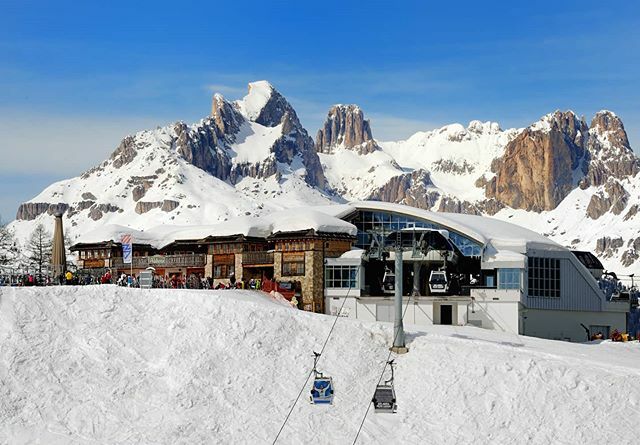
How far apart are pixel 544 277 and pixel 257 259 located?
22556 mm

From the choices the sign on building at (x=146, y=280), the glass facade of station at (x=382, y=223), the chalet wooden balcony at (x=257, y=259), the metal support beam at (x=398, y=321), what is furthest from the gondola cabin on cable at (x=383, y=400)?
the glass facade of station at (x=382, y=223)

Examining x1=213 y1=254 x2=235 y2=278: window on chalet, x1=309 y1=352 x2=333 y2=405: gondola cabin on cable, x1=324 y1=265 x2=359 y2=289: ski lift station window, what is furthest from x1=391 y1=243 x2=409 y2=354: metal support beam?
x1=213 y1=254 x2=235 y2=278: window on chalet

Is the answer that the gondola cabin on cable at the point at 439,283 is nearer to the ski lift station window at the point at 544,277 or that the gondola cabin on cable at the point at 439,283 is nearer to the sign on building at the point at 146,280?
the ski lift station window at the point at 544,277

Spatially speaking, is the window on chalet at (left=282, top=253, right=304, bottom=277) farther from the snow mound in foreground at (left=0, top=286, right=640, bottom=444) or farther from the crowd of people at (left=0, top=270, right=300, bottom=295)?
the snow mound in foreground at (left=0, top=286, right=640, bottom=444)

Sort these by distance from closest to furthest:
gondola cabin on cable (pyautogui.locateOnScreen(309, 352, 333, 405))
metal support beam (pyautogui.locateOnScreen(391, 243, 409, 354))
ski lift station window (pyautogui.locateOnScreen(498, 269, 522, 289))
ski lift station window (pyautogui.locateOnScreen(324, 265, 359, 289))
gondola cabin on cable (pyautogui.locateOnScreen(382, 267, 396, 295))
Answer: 1. gondola cabin on cable (pyautogui.locateOnScreen(309, 352, 333, 405))
2. metal support beam (pyautogui.locateOnScreen(391, 243, 409, 354))
3. gondola cabin on cable (pyautogui.locateOnScreen(382, 267, 396, 295))
4. ski lift station window (pyautogui.locateOnScreen(324, 265, 359, 289))
5. ski lift station window (pyautogui.locateOnScreen(498, 269, 522, 289))

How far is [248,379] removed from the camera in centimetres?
4756

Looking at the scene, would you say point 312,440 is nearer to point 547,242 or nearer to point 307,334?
point 307,334

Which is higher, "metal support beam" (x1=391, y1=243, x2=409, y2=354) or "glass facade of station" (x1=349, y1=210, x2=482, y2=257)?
"glass facade of station" (x1=349, y1=210, x2=482, y2=257)

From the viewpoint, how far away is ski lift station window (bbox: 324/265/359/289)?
7656 cm

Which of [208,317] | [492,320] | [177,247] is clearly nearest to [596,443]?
[208,317]

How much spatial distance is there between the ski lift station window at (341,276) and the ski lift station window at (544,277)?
534 inches

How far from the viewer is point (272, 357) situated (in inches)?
1949

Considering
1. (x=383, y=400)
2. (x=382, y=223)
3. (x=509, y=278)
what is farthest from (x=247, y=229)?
(x=383, y=400)

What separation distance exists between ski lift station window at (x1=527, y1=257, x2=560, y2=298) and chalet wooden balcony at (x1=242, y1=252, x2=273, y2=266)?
20065mm
